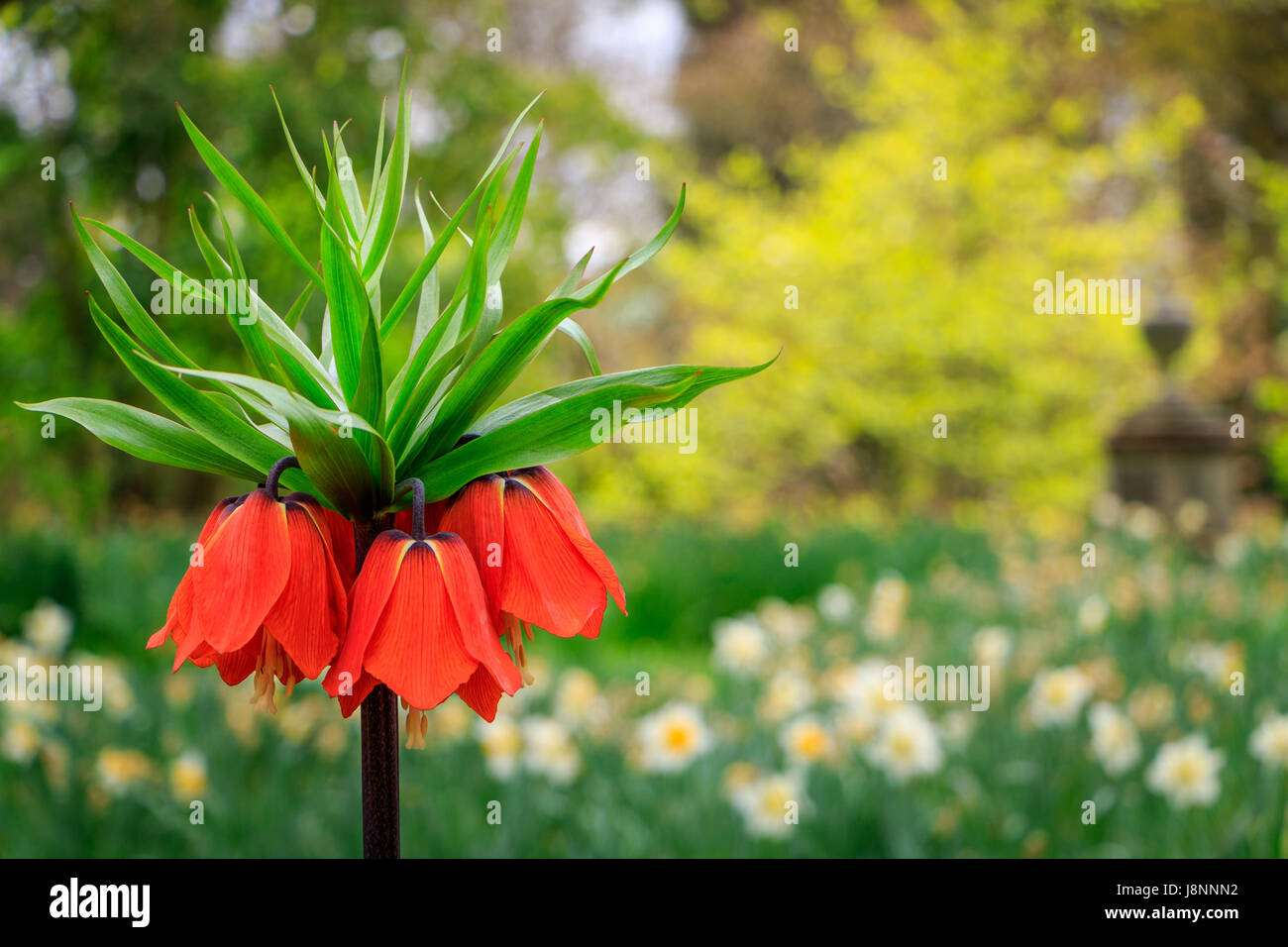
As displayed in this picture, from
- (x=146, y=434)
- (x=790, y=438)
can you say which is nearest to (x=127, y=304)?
(x=146, y=434)

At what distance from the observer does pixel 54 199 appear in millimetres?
6816

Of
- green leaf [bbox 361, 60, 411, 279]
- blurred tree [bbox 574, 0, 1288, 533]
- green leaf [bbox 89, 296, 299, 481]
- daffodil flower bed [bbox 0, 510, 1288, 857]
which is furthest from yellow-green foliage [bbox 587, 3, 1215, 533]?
green leaf [bbox 89, 296, 299, 481]

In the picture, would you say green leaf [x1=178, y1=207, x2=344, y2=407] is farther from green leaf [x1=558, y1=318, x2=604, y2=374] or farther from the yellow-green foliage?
the yellow-green foliage

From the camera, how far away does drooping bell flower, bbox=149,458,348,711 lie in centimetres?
57

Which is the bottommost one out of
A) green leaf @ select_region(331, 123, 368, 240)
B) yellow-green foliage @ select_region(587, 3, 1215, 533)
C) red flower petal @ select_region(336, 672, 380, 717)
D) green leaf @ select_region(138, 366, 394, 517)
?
red flower petal @ select_region(336, 672, 380, 717)

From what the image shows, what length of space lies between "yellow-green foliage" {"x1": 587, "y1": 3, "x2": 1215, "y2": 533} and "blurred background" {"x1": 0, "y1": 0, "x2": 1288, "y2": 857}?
0.04m

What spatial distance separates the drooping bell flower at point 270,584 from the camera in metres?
0.57

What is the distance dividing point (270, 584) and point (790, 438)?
1040 cm

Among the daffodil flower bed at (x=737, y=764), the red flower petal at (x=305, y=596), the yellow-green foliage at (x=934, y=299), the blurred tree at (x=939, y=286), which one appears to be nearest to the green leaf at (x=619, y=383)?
the red flower petal at (x=305, y=596)

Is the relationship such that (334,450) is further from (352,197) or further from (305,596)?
(352,197)

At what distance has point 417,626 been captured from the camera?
575mm

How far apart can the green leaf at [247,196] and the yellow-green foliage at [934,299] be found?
928 centimetres
